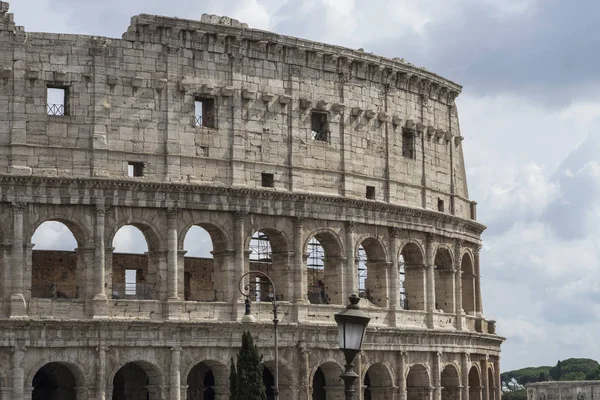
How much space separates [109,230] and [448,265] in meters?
18.0

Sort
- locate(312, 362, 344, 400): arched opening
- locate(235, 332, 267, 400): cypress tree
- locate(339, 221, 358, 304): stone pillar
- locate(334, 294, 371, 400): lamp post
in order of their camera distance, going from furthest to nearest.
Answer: locate(339, 221, 358, 304): stone pillar → locate(312, 362, 344, 400): arched opening → locate(235, 332, 267, 400): cypress tree → locate(334, 294, 371, 400): lamp post

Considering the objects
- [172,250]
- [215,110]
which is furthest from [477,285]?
[172,250]

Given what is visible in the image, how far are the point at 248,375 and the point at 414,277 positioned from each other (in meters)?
17.0

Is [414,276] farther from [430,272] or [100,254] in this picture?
[100,254]

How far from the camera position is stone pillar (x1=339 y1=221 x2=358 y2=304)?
55.2 metres

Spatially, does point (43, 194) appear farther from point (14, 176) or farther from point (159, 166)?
point (159, 166)

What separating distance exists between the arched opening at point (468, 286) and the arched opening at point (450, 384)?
402 centimetres

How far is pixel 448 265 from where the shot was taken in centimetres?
6181

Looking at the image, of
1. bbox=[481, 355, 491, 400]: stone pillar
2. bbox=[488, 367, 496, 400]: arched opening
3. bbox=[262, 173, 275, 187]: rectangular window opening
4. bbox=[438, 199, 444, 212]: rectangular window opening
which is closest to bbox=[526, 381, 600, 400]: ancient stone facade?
bbox=[488, 367, 496, 400]: arched opening

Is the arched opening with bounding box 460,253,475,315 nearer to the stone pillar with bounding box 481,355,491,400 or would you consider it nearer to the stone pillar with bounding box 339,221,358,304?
the stone pillar with bounding box 481,355,491,400

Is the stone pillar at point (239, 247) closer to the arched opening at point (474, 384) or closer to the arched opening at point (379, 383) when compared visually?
the arched opening at point (379, 383)

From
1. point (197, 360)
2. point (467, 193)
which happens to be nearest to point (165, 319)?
point (197, 360)

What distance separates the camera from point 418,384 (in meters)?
59.1

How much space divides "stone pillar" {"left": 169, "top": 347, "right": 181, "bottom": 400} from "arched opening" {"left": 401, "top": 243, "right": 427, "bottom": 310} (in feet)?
42.9
